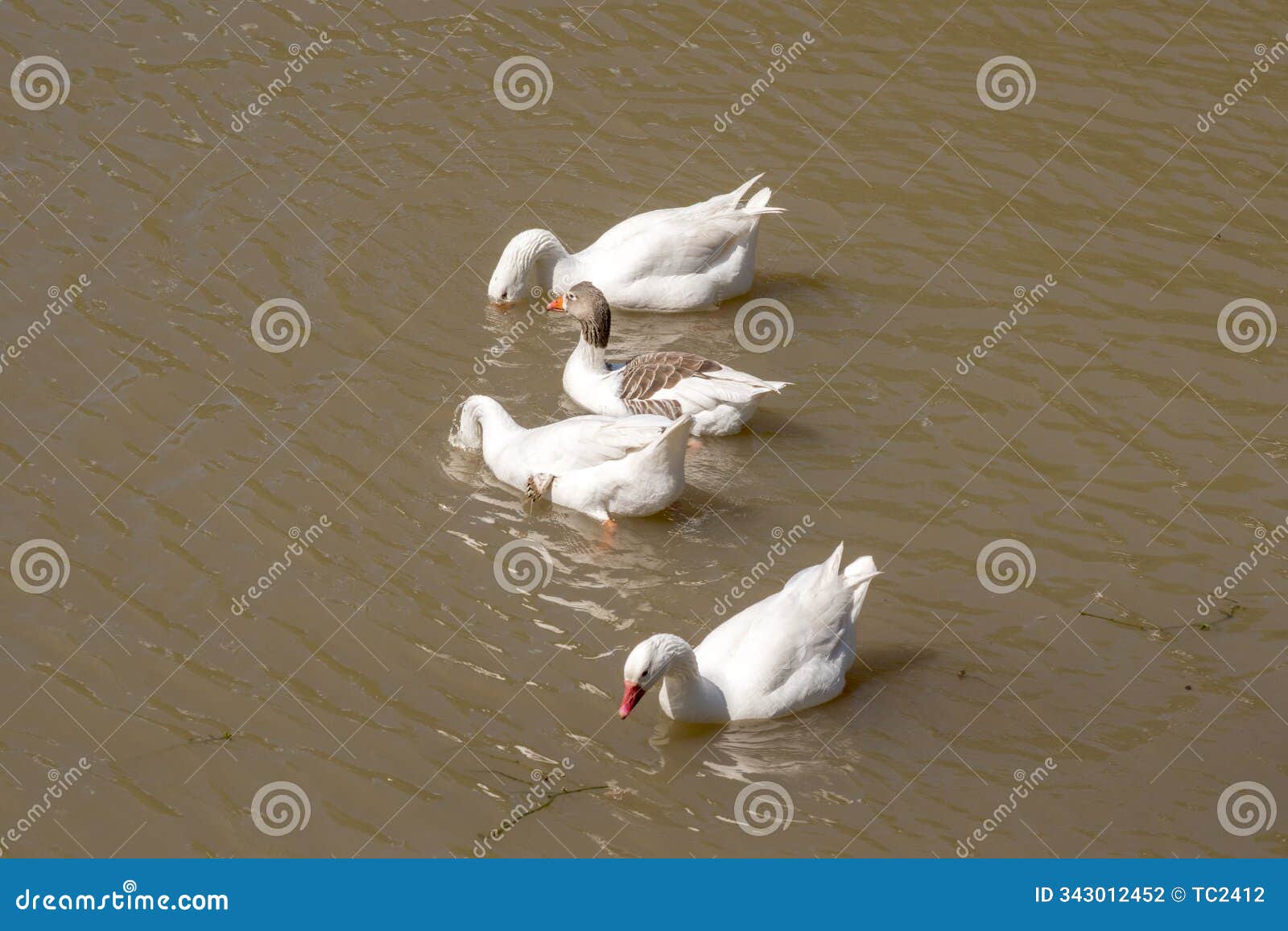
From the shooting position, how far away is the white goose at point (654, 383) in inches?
406

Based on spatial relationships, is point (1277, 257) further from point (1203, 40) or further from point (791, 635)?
point (791, 635)

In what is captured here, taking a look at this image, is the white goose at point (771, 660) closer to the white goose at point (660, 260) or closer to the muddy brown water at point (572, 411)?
the muddy brown water at point (572, 411)

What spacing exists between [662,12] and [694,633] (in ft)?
28.7

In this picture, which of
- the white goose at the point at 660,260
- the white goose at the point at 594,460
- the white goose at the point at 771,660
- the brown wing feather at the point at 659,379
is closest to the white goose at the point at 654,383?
the brown wing feather at the point at 659,379

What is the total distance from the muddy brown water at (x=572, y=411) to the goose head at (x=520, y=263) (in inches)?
7.5

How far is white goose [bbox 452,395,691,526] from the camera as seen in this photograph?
375 inches

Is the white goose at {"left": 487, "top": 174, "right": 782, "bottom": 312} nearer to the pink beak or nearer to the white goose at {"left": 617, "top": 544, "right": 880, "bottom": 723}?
the white goose at {"left": 617, "top": 544, "right": 880, "bottom": 723}

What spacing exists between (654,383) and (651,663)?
3.10 meters

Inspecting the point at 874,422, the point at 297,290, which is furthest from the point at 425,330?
the point at 874,422

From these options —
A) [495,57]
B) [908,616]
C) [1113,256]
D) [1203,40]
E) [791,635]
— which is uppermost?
[1203,40]

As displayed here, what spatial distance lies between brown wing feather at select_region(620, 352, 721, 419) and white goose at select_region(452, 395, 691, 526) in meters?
0.59

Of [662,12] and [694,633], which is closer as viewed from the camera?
[694,633]

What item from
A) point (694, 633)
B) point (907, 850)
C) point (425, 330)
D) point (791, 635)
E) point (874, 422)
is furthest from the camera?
point (425, 330)

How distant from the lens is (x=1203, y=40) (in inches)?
595
